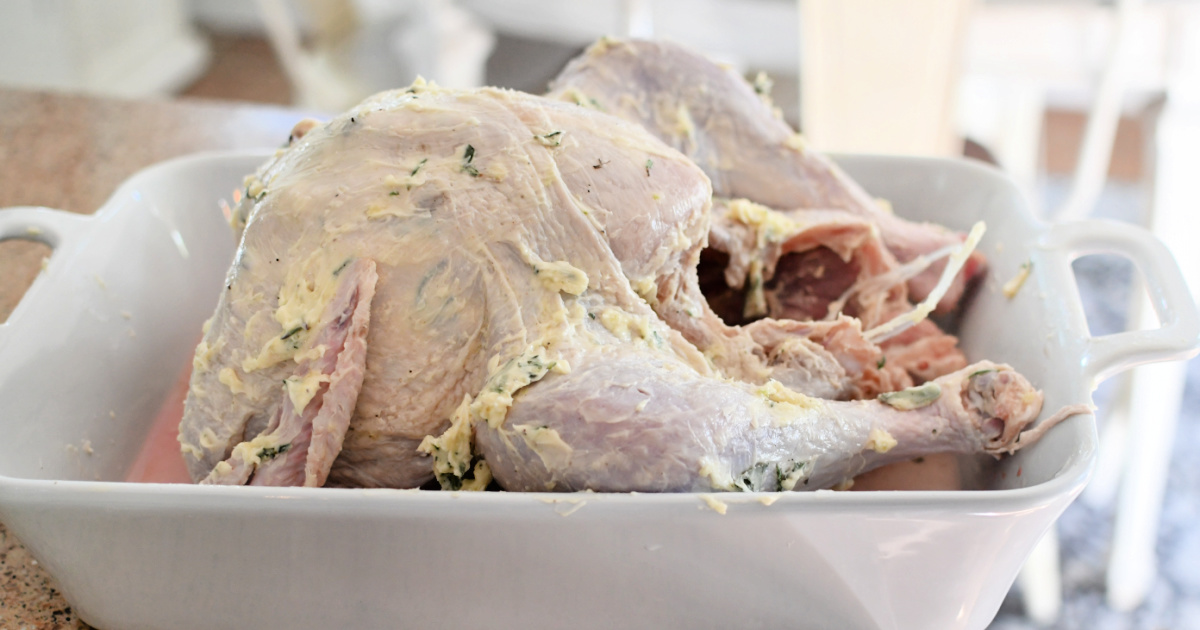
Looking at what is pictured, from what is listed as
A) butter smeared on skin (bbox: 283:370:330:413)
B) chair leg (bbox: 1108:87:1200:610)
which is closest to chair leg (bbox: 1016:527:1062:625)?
chair leg (bbox: 1108:87:1200:610)

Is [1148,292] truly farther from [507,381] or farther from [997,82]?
[997,82]

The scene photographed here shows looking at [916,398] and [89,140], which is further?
[89,140]

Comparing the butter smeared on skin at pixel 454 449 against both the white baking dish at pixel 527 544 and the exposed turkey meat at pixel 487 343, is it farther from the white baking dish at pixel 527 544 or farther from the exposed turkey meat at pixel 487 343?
the white baking dish at pixel 527 544

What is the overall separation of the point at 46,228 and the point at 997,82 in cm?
228

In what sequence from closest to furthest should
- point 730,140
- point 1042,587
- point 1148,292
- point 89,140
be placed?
1. point 1148,292
2. point 730,140
3. point 89,140
4. point 1042,587

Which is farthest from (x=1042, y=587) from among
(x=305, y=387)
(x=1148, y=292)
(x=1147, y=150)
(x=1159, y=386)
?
(x=305, y=387)

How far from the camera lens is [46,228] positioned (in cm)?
93

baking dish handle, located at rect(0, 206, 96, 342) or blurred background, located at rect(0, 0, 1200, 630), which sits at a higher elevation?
baking dish handle, located at rect(0, 206, 96, 342)

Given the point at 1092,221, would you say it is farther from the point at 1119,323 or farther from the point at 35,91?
the point at 1119,323

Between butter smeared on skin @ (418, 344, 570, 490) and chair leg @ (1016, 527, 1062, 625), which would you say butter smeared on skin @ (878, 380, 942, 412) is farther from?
chair leg @ (1016, 527, 1062, 625)

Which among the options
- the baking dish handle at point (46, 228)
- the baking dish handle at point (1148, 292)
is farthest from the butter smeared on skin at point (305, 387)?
the baking dish handle at point (1148, 292)

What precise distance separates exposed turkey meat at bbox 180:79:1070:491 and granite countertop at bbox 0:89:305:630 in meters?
0.62

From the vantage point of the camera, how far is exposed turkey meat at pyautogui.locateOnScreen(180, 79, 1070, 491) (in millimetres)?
714

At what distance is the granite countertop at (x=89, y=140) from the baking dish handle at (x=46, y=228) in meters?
0.29
